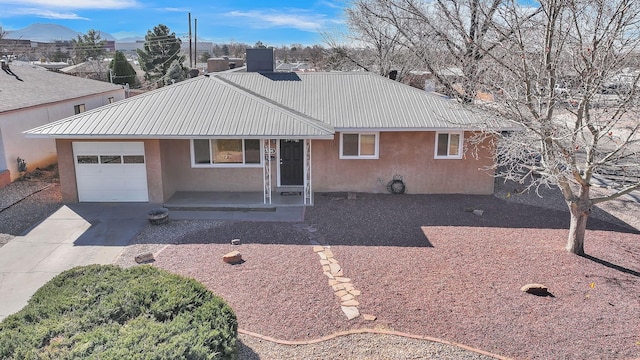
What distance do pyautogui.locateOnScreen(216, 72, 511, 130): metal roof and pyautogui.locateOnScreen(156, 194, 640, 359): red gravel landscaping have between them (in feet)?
8.46

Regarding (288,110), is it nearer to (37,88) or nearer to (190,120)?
(190,120)

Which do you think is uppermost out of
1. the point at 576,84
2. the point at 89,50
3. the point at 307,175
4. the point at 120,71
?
the point at 89,50

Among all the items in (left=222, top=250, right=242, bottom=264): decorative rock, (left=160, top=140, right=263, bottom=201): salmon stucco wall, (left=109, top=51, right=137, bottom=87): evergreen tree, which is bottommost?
(left=222, top=250, right=242, bottom=264): decorative rock

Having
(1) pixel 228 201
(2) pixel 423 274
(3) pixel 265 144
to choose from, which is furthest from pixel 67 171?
(2) pixel 423 274

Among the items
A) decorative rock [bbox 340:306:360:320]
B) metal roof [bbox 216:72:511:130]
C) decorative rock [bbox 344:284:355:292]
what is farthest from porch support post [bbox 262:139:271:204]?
decorative rock [bbox 340:306:360:320]

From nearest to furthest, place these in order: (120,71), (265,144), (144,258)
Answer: (144,258) → (265,144) → (120,71)

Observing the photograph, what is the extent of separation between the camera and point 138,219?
12422mm

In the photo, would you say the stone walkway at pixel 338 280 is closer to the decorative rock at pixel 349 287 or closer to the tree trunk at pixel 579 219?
the decorative rock at pixel 349 287

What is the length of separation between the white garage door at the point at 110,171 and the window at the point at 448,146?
29.5 ft

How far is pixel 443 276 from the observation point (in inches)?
356

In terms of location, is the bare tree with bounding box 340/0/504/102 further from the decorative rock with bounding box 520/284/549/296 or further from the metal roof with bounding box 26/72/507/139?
the decorative rock with bounding box 520/284/549/296

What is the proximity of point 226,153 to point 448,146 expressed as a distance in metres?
6.99

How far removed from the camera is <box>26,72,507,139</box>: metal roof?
1277 cm

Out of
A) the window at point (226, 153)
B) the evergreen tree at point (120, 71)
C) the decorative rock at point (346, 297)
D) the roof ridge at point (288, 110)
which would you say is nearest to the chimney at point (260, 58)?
the roof ridge at point (288, 110)
